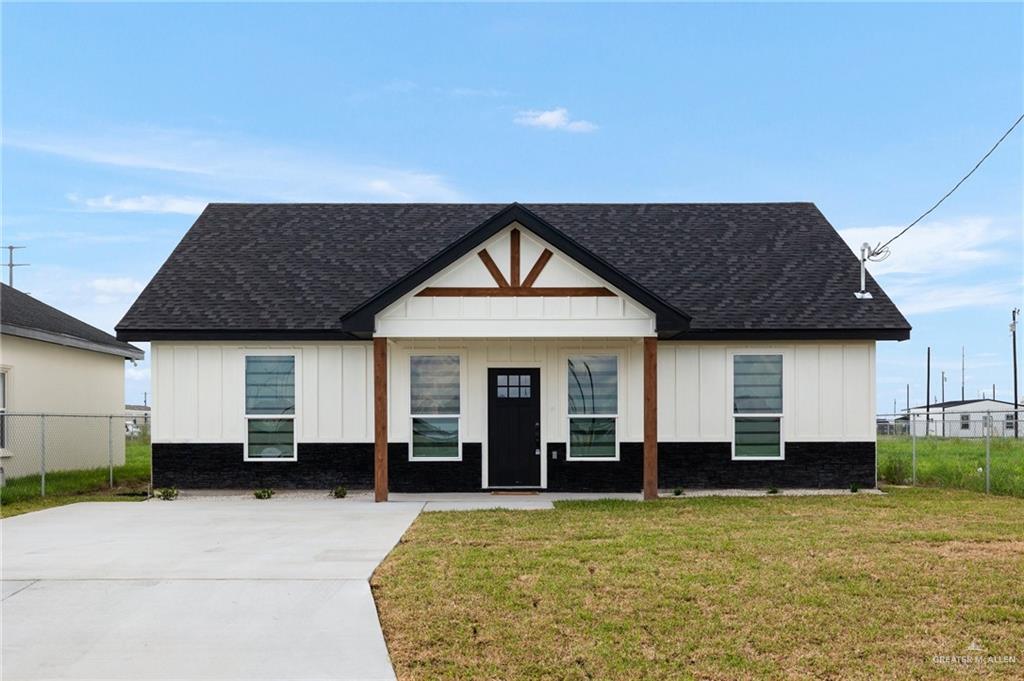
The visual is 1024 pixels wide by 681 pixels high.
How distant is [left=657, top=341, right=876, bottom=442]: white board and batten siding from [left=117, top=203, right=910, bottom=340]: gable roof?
48 centimetres

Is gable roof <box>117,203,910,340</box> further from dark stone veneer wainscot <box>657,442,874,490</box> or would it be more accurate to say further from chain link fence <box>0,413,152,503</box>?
chain link fence <box>0,413,152,503</box>

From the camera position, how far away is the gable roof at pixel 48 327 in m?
21.3

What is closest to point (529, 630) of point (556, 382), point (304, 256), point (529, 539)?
point (529, 539)

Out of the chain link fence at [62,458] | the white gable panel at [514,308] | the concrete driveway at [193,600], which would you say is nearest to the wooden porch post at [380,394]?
the white gable panel at [514,308]

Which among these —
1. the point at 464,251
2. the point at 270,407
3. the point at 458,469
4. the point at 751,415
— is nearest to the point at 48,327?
the point at 270,407

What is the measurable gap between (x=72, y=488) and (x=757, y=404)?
1320 centimetres

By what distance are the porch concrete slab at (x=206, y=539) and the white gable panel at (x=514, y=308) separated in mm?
2945

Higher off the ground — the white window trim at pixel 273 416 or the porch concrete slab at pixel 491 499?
the white window trim at pixel 273 416

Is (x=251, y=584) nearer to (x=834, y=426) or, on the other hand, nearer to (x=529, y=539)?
(x=529, y=539)

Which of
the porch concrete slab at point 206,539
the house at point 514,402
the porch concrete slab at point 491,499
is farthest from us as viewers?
the house at point 514,402

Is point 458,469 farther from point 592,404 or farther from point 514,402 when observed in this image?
point 592,404

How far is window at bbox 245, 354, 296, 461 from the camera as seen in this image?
18.4 m

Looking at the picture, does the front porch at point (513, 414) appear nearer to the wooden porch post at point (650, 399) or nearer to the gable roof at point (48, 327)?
the wooden porch post at point (650, 399)

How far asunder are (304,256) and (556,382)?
6051 millimetres
